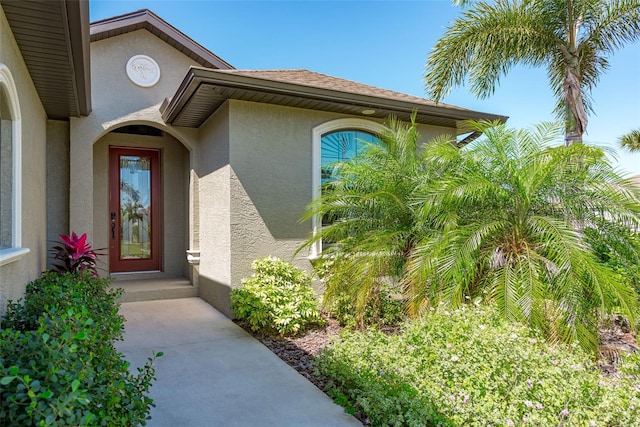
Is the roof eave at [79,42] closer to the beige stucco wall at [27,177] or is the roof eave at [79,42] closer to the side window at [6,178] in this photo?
the beige stucco wall at [27,177]

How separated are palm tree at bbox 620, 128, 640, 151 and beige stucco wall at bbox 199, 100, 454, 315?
19.9m

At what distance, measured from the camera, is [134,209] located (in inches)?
363

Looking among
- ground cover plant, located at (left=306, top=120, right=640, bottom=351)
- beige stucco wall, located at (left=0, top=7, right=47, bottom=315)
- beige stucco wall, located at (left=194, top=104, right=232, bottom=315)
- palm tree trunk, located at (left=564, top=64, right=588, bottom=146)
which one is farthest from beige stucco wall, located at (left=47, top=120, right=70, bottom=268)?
palm tree trunk, located at (left=564, top=64, right=588, bottom=146)

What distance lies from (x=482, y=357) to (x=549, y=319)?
1.64 metres

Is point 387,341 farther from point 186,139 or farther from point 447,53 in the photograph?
point 447,53

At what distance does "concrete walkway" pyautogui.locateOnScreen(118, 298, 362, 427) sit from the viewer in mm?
3445

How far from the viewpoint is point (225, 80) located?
600 cm

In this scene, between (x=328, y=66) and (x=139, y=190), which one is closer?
(x=139, y=190)

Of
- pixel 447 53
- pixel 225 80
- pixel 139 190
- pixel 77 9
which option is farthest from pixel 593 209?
pixel 139 190

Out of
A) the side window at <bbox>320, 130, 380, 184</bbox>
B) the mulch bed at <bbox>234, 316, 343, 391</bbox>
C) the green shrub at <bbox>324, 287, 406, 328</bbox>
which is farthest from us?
the side window at <bbox>320, 130, 380, 184</bbox>

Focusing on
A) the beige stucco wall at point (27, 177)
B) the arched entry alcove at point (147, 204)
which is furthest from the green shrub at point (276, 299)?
the arched entry alcove at point (147, 204)

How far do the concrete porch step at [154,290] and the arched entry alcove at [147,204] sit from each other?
526mm

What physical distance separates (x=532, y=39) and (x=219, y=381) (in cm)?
893

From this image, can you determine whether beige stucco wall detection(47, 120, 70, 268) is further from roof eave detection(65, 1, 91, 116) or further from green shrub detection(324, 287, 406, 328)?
green shrub detection(324, 287, 406, 328)
